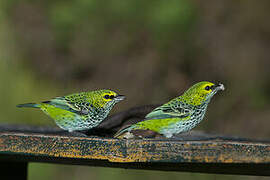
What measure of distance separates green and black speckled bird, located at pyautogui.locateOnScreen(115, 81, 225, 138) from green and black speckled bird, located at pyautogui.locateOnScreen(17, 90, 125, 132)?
29cm

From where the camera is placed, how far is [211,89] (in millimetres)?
3088

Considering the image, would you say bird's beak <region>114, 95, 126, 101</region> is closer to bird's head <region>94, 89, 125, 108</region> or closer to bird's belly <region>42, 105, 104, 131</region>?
bird's head <region>94, 89, 125, 108</region>

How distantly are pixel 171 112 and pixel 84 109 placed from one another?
63 centimetres

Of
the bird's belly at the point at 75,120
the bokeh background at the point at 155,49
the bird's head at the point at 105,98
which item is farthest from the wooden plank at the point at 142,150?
the bokeh background at the point at 155,49

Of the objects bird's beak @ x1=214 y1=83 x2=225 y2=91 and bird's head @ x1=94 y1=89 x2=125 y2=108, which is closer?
bird's beak @ x1=214 y1=83 x2=225 y2=91

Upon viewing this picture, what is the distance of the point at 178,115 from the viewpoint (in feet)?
9.78

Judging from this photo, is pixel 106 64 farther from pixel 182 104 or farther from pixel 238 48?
pixel 182 104

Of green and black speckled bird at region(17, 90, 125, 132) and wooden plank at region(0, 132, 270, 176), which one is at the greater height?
green and black speckled bird at region(17, 90, 125, 132)

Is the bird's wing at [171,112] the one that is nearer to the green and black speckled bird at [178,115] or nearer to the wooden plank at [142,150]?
the green and black speckled bird at [178,115]

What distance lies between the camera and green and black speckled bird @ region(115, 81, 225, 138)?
9.72 ft

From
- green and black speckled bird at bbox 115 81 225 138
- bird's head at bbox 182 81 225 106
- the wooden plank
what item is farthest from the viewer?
bird's head at bbox 182 81 225 106

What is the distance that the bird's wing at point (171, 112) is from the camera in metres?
2.97

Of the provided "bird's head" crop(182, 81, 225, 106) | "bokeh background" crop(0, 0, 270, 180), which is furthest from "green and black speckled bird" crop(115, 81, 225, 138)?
"bokeh background" crop(0, 0, 270, 180)

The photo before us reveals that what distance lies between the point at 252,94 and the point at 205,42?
4.26ft
